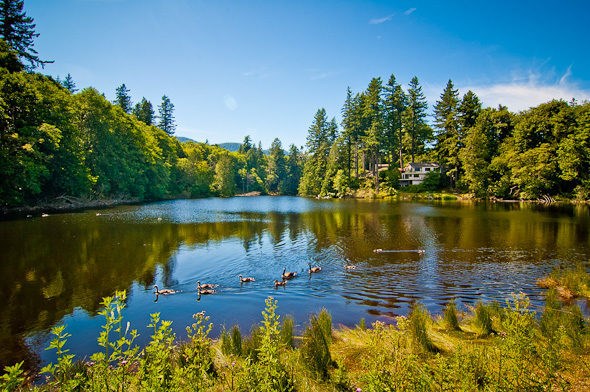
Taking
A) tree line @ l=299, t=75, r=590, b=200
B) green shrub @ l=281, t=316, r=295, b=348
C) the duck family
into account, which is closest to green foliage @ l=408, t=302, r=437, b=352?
green shrub @ l=281, t=316, r=295, b=348

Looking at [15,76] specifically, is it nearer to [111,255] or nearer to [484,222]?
[111,255]

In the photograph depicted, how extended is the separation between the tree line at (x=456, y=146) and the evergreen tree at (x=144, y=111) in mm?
53703

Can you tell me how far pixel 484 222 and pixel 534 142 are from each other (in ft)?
148

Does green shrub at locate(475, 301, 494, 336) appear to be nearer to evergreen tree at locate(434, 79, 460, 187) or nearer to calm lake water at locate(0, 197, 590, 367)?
calm lake water at locate(0, 197, 590, 367)

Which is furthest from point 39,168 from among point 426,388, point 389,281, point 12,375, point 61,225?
point 426,388

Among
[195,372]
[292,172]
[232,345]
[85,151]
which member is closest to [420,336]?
[232,345]

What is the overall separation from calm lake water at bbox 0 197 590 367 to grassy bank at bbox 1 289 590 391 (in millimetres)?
3994

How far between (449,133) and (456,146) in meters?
6.07

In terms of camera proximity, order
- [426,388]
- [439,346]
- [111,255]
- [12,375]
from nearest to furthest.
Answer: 1. [12,375]
2. [426,388]
3. [439,346]
4. [111,255]

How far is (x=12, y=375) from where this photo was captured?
12.6 ft

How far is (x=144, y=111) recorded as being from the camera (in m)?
108

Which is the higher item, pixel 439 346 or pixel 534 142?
pixel 534 142

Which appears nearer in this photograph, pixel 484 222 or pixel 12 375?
pixel 12 375

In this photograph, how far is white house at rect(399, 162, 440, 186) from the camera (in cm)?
8550
